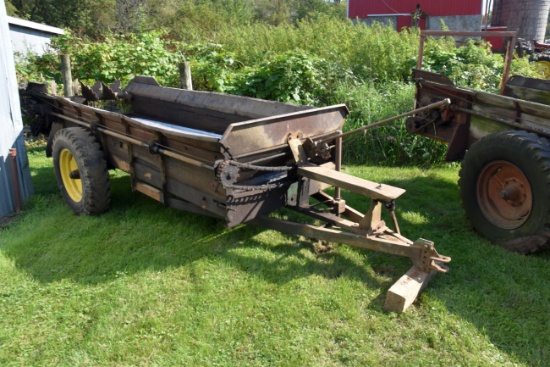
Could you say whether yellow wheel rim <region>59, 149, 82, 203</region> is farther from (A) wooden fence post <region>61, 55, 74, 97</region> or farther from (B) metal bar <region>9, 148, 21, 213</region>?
(A) wooden fence post <region>61, 55, 74, 97</region>

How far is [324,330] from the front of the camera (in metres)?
3.04

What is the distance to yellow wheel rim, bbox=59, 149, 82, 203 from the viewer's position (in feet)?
16.8

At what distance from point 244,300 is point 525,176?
8.22 feet

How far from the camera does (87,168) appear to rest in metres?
4.55

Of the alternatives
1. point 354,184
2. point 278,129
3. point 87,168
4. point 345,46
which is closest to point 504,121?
point 354,184

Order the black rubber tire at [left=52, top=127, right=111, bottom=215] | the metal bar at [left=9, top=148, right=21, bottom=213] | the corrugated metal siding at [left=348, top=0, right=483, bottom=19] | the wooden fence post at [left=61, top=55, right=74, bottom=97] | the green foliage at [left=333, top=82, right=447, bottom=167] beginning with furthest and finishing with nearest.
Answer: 1. the corrugated metal siding at [left=348, top=0, right=483, bottom=19]
2. the wooden fence post at [left=61, top=55, right=74, bottom=97]
3. the green foliage at [left=333, top=82, right=447, bottom=167]
4. the metal bar at [left=9, top=148, right=21, bottom=213]
5. the black rubber tire at [left=52, top=127, right=111, bottom=215]

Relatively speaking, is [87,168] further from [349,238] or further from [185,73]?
[185,73]

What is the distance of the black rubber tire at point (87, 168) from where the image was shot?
4594mm

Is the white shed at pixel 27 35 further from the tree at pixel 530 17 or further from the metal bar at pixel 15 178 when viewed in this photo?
the tree at pixel 530 17

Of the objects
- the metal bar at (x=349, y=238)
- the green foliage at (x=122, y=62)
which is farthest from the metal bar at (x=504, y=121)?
the green foliage at (x=122, y=62)

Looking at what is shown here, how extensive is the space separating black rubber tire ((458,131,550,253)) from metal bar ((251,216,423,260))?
1.10 m

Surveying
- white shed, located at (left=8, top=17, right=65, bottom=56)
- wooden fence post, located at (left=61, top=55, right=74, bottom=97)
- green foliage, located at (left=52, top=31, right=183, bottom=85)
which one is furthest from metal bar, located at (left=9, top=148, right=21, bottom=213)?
white shed, located at (left=8, top=17, right=65, bottom=56)

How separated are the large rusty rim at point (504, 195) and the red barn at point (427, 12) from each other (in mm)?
20880

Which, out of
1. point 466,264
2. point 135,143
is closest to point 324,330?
point 466,264
